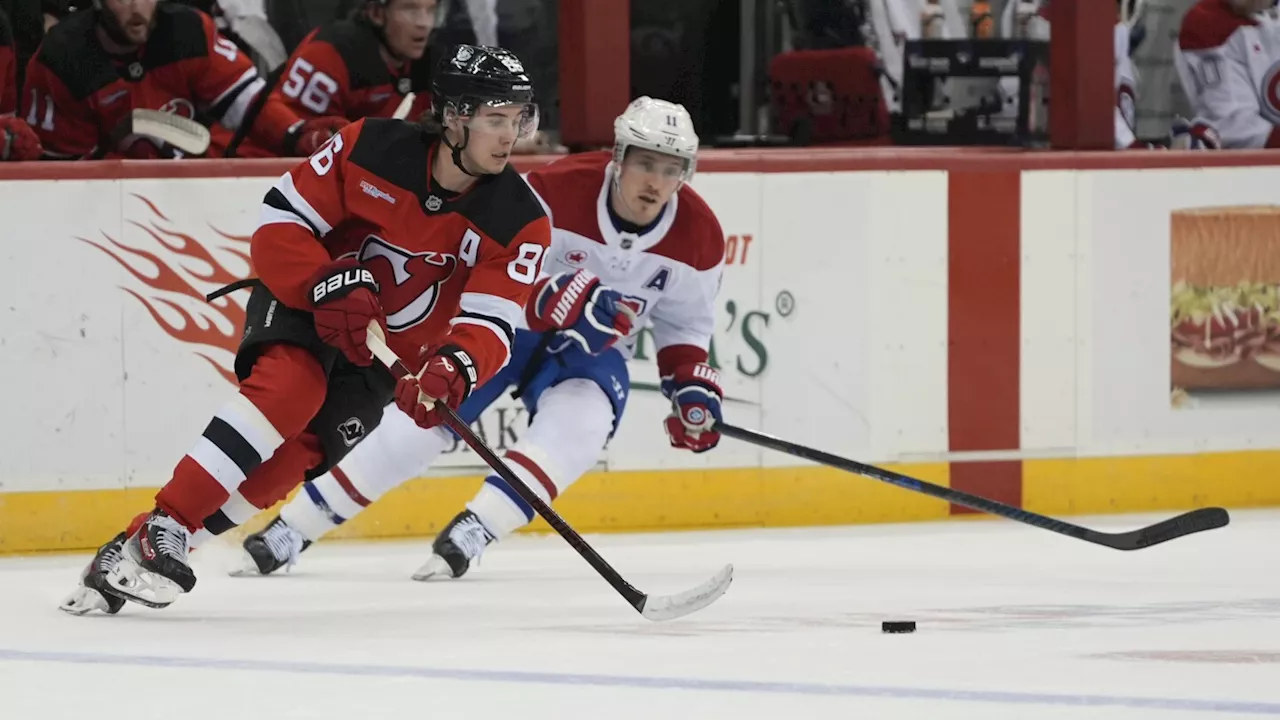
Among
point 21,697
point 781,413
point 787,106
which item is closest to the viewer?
point 21,697

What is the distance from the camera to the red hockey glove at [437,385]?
13.6 feet

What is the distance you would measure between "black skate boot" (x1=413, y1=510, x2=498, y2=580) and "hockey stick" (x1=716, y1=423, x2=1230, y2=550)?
1.98 feet

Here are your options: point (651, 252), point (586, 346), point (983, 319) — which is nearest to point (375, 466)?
point (586, 346)

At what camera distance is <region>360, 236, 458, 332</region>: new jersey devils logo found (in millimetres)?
4375

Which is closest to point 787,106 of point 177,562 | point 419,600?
point 419,600

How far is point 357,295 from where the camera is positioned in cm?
412

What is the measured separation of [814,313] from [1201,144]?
5.37 feet

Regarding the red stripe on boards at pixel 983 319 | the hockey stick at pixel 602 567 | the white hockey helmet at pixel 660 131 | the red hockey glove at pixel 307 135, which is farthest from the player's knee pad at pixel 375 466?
the red stripe on boards at pixel 983 319

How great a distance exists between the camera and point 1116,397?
6215 mm

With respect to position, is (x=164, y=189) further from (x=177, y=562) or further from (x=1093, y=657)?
(x=1093, y=657)

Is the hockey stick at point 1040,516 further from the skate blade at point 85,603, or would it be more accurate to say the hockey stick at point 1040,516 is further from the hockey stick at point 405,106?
the skate blade at point 85,603

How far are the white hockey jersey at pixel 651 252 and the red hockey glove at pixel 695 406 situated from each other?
6 centimetres

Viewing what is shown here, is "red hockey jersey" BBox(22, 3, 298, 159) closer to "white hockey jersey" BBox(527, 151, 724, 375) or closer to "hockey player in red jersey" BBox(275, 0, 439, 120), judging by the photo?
"hockey player in red jersey" BBox(275, 0, 439, 120)

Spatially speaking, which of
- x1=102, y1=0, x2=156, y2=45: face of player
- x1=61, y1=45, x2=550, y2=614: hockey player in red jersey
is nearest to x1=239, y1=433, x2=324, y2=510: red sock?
x1=61, y1=45, x2=550, y2=614: hockey player in red jersey
